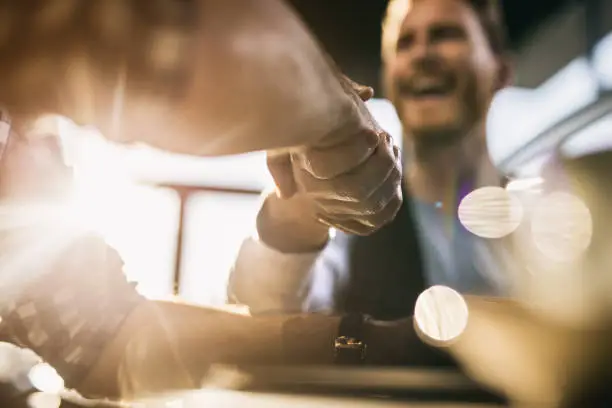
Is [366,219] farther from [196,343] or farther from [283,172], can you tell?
[196,343]

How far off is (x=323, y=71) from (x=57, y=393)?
0.26 metres

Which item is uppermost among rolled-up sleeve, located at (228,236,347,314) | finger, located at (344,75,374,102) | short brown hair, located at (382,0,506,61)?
short brown hair, located at (382,0,506,61)

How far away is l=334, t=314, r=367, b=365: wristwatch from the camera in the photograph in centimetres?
34

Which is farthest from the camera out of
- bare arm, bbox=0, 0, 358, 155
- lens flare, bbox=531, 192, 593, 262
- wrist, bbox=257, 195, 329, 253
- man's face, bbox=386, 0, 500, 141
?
man's face, bbox=386, 0, 500, 141

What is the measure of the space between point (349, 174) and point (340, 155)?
0.01 meters

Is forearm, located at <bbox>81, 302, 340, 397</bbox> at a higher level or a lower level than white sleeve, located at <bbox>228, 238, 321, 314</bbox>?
lower

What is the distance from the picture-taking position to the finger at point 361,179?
0.22m

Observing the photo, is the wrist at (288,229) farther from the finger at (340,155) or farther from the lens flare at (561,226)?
the lens flare at (561,226)

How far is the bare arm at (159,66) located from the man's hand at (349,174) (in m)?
0.06

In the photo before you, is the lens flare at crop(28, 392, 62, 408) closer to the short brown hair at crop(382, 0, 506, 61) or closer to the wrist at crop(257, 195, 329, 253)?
the wrist at crop(257, 195, 329, 253)

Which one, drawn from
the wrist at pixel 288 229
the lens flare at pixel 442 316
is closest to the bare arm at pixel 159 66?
the wrist at pixel 288 229

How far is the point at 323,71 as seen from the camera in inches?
6.4

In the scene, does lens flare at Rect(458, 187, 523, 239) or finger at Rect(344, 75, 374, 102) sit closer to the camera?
finger at Rect(344, 75, 374, 102)

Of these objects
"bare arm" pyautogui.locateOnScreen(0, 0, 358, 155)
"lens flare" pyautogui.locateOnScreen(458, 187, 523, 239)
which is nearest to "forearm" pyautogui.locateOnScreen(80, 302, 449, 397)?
"bare arm" pyautogui.locateOnScreen(0, 0, 358, 155)
